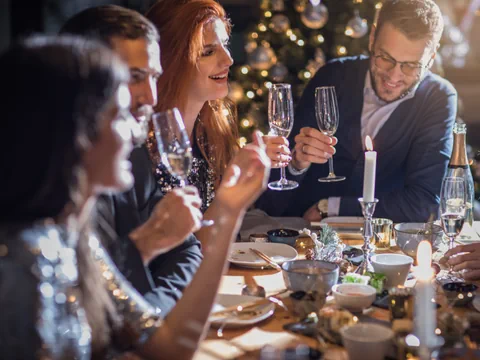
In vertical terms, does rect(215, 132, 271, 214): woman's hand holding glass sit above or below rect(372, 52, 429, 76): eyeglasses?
below

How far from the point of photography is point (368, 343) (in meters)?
1.26

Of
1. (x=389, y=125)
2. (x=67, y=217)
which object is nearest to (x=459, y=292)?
(x=67, y=217)

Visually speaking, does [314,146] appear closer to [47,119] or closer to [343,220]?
[343,220]

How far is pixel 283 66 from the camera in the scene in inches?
194

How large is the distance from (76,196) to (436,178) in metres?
2.24

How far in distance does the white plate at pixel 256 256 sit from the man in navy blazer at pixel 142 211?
169mm

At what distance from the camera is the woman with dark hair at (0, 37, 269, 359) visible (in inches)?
40.3

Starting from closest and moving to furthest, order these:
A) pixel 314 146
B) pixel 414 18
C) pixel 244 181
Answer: pixel 244 181, pixel 314 146, pixel 414 18

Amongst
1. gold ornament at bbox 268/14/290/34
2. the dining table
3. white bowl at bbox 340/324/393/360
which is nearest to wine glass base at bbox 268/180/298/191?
the dining table

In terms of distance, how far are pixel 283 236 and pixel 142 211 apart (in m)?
0.60

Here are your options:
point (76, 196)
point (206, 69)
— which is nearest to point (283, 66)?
point (206, 69)

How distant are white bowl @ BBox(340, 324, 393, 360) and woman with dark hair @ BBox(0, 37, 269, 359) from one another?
1.00ft

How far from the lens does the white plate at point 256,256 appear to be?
2.03 meters

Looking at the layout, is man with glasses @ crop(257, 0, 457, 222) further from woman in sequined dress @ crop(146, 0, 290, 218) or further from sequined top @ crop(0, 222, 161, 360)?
sequined top @ crop(0, 222, 161, 360)
